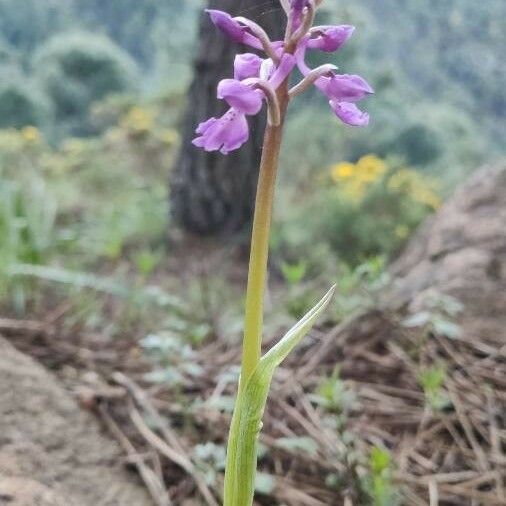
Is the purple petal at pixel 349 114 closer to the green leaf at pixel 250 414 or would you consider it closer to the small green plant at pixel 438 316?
the green leaf at pixel 250 414

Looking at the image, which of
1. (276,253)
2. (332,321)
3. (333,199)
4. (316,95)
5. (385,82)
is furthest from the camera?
(385,82)

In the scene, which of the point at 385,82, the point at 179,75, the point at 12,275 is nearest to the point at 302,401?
the point at 12,275

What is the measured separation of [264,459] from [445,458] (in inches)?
9.6

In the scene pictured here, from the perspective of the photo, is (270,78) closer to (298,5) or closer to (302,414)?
(298,5)

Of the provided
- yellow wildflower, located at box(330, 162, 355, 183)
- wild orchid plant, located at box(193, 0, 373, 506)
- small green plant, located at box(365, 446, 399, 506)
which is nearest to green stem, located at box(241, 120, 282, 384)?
wild orchid plant, located at box(193, 0, 373, 506)

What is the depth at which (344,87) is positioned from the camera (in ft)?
2.01

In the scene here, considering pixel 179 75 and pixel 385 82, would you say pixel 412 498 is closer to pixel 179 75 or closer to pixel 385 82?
pixel 385 82

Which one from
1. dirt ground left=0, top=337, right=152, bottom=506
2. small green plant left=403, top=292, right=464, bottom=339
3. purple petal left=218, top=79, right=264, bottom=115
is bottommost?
dirt ground left=0, top=337, right=152, bottom=506

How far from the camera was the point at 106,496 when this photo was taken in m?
0.94

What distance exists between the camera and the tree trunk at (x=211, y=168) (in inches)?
84.0

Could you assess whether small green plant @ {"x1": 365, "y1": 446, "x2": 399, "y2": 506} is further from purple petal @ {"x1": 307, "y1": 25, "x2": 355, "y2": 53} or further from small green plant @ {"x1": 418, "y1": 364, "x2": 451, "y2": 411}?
purple petal @ {"x1": 307, "y1": 25, "x2": 355, "y2": 53}

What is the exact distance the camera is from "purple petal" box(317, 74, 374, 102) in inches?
24.1

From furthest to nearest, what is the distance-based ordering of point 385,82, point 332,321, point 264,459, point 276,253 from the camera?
point 385,82 → point 276,253 → point 332,321 → point 264,459

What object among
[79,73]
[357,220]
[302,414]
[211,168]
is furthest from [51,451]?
[79,73]
